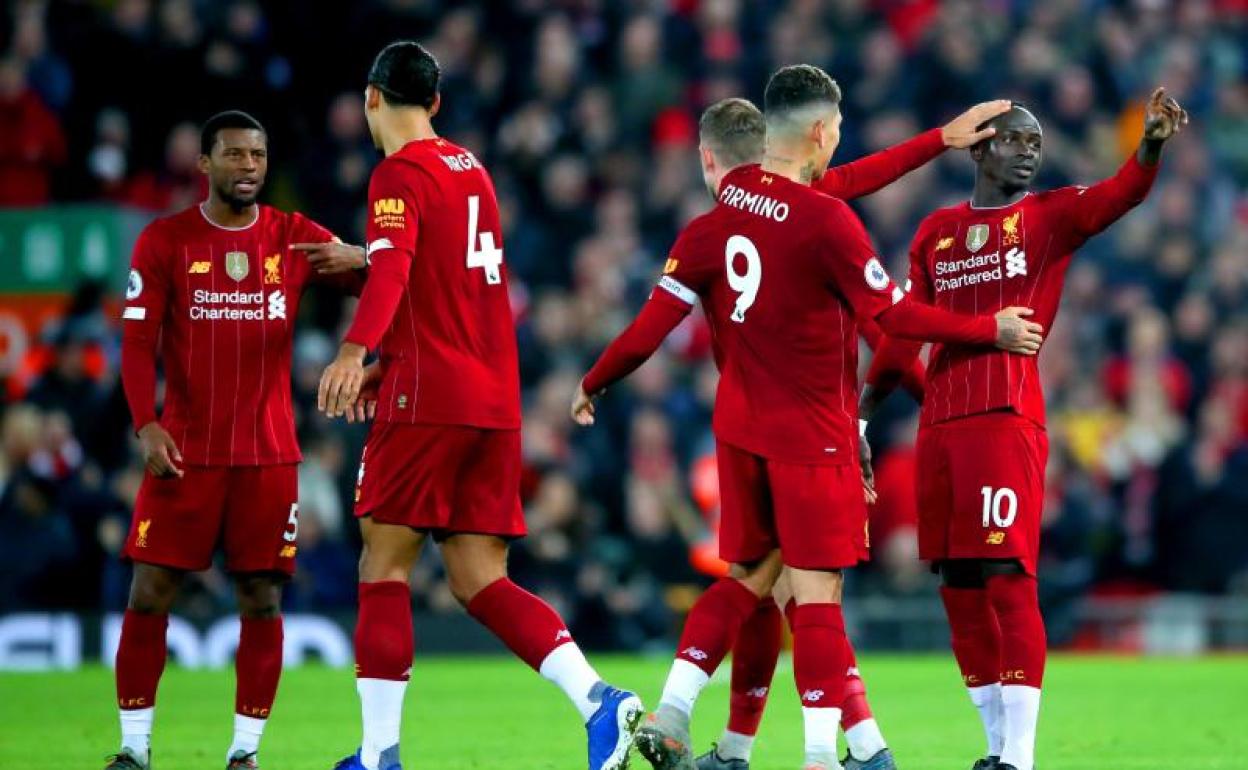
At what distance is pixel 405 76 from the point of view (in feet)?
25.5

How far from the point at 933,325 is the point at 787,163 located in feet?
2.56

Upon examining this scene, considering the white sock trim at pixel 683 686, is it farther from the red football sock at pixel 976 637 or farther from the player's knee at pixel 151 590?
the player's knee at pixel 151 590

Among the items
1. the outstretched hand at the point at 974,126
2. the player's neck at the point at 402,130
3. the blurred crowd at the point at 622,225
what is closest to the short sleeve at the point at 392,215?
the player's neck at the point at 402,130

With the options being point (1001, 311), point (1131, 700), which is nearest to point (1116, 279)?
point (1131, 700)

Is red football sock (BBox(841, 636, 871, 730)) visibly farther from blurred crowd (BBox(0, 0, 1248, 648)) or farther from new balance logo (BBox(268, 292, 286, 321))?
blurred crowd (BBox(0, 0, 1248, 648))

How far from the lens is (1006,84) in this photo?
20141mm

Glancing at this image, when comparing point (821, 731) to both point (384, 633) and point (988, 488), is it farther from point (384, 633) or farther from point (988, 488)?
point (384, 633)

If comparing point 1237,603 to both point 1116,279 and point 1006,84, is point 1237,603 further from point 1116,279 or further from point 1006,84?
point 1006,84

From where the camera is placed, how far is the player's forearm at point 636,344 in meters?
7.90

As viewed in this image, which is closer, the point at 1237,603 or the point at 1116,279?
the point at 1237,603

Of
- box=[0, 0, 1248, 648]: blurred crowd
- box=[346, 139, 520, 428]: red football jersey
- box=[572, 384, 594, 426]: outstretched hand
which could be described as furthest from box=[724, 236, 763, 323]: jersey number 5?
box=[0, 0, 1248, 648]: blurred crowd

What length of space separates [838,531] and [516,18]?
12.7 meters

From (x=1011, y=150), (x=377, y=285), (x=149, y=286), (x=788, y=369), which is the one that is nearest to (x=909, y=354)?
(x=1011, y=150)

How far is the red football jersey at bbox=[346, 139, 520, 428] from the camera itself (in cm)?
759
